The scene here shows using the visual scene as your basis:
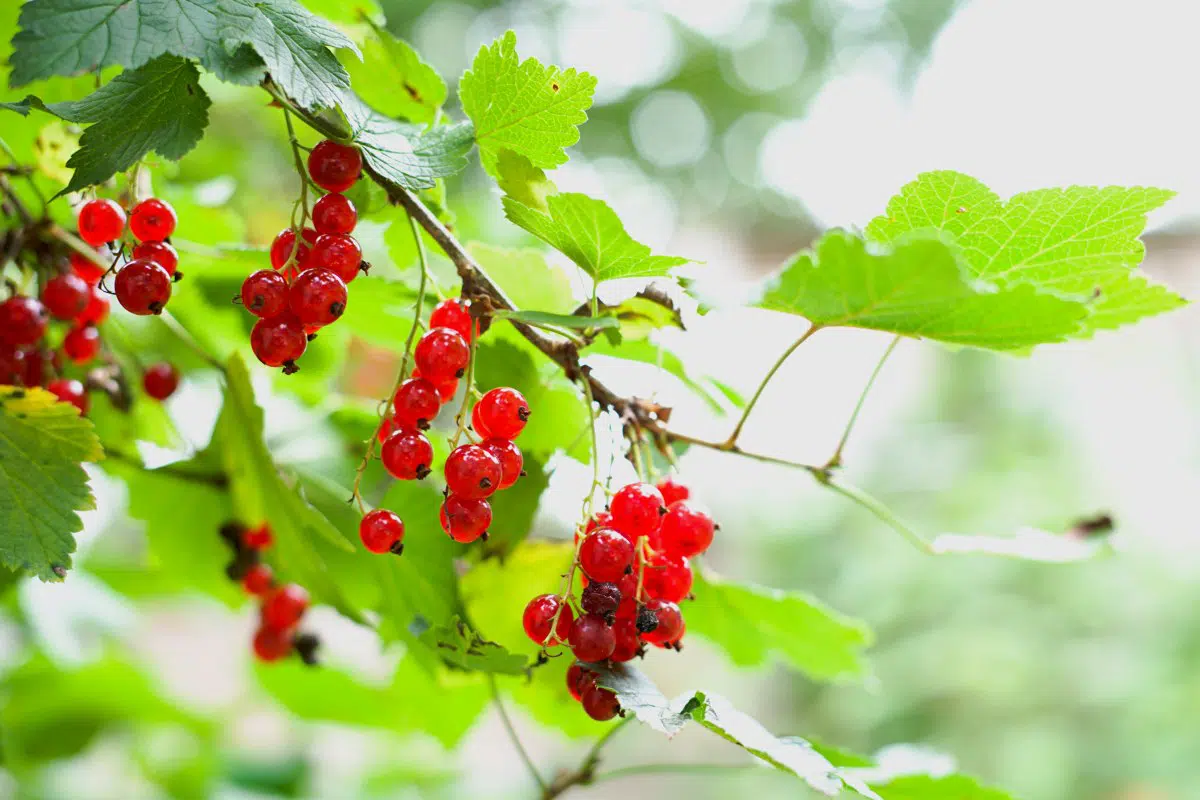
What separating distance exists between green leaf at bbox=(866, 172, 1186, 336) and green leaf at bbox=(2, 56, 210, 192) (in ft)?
0.95

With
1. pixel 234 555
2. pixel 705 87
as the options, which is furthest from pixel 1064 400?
pixel 234 555

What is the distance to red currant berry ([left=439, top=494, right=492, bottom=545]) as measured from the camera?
0.39m

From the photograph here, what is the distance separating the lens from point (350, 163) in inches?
15.3

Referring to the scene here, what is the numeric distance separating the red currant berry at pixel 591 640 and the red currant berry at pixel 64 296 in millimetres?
351

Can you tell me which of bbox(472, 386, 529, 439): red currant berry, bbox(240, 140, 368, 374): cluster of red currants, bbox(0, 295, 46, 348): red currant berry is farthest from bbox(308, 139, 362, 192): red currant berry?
bbox(0, 295, 46, 348): red currant berry

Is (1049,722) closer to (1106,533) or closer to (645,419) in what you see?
(1106,533)

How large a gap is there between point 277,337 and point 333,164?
0.08 metres

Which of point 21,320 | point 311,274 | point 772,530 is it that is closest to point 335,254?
point 311,274

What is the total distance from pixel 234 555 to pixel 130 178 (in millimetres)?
342

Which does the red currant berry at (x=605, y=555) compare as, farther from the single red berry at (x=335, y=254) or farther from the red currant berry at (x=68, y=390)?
the red currant berry at (x=68, y=390)

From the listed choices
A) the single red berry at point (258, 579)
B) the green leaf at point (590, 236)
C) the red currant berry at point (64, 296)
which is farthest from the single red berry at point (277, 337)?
the single red berry at point (258, 579)

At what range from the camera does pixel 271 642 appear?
71 centimetres

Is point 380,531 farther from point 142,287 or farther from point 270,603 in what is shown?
point 270,603

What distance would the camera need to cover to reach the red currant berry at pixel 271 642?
0.71m
